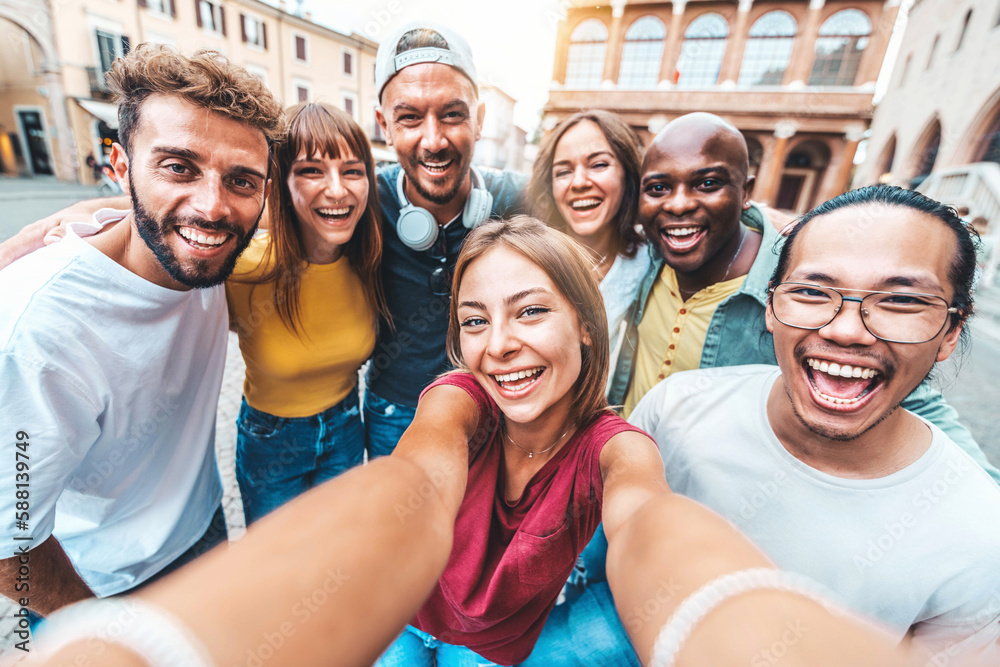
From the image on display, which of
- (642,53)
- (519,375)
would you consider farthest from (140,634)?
(642,53)

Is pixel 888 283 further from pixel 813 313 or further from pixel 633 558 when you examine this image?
pixel 633 558

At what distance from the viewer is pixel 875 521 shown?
4.31ft

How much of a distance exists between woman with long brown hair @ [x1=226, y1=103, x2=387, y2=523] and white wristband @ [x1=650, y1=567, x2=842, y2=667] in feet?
6.83

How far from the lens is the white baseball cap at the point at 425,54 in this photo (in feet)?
8.07

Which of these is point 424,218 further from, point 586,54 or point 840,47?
point 840,47

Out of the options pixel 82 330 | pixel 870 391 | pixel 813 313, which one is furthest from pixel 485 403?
pixel 82 330

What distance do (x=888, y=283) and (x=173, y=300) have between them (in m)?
2.60

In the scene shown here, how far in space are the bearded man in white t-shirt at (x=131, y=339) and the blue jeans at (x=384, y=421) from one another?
1055mm

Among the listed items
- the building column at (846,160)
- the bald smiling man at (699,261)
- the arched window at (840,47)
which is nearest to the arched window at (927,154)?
the building column at (846,160)

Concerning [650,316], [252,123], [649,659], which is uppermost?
[252,123]

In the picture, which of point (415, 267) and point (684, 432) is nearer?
point (684, 432)

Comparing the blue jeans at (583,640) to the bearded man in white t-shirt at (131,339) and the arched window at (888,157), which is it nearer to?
the bearded man in white t-shirt at (131,339)

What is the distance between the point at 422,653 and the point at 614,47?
2463 cm

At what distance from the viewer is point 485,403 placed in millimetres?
1656
